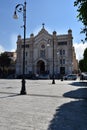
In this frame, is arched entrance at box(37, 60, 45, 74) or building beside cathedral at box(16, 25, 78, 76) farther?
arched entrance at box(37, 60, 45, 74)

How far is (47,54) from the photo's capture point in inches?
4087

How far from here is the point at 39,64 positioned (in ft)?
344

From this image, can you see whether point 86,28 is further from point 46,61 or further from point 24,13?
point 46,61

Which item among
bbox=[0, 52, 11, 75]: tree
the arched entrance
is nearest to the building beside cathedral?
the arched entrance

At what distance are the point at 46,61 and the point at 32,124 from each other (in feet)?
305

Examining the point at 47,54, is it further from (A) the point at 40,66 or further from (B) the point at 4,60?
(B) the point at 4,60

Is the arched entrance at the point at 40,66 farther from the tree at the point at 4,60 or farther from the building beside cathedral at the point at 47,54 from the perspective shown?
the tree at the point at 4,60

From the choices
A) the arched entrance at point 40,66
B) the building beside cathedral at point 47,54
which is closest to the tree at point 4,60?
the building beside cathedral at point 47,54

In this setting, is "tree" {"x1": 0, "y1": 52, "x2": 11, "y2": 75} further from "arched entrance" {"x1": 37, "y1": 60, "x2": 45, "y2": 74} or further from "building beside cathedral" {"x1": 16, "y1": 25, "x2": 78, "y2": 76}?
"arched entrance" {"x1": 37, "y1": 60, "x2": 45, "y2": 74}

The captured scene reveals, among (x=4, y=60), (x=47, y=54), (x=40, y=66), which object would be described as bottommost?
(x=40, y=66)

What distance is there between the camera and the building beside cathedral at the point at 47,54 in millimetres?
99481

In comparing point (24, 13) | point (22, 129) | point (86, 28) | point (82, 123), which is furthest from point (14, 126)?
point (24, 13)

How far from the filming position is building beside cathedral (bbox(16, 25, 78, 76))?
9948 cm

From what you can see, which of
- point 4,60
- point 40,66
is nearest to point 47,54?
point 40,66
